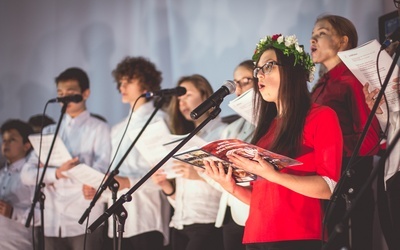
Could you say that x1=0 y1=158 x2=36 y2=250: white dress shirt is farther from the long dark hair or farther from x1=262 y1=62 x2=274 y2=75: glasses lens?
x1=262 y1=62 x2=274 y2=75: glasses lens

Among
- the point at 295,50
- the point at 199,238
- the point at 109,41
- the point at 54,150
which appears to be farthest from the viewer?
the point at 109,41

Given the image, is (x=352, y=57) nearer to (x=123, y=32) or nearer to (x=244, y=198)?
(x=244, y=198)

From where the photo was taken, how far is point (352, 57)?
9.21 feet

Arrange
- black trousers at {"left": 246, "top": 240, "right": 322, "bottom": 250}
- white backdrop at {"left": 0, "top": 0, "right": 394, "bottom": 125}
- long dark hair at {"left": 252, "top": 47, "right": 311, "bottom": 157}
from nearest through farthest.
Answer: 1. black trousers at {"left": 246, "top": 240, "right": 322, "bottom": 250}
2. long dark hair at {"left": 252, "top": 47, "right": 311, "bottom": 157}
3. white backdrop at {"left": 0, "top": 0, "right": 394, "bottom": 125}

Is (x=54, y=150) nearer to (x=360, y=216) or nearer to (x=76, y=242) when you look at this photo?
(x=76, y=242)

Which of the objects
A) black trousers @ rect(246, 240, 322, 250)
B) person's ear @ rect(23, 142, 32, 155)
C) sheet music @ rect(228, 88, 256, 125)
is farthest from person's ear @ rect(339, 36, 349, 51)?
person's ear @ rect(23, 142, 32, 155)

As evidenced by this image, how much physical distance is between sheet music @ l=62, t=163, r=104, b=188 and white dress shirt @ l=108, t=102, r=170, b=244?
0.91ft

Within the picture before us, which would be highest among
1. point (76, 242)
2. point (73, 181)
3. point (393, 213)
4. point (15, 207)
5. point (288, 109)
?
point (288, 109)

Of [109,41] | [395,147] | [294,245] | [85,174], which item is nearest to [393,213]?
[395,147]

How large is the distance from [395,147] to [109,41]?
3.18 m

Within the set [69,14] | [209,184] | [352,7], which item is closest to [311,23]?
[352,7]

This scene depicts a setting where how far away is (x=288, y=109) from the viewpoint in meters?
2.62

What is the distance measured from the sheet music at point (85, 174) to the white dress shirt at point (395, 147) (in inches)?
64.4

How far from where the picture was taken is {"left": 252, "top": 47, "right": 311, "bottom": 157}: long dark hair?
100 inches
